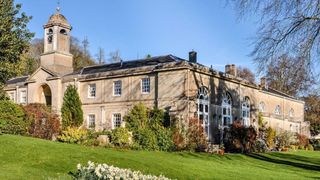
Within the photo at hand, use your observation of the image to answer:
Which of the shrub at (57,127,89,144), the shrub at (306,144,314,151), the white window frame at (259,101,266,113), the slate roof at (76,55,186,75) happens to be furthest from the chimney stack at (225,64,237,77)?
the shrub at (57,127,89,144)

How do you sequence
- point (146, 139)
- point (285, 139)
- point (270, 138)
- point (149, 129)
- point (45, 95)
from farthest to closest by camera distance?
point (45, 95), point (285, 139), point (270, 138), point (149, 129), point (146, 139)

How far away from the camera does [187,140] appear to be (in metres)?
28.9

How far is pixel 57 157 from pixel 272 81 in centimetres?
5565

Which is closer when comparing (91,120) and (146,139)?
(146,139)

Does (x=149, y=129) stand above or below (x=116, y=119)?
below

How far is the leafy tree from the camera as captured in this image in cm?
2120

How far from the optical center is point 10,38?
21.4m

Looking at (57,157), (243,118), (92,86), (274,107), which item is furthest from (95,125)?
(274,107)

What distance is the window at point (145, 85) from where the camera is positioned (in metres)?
34.5

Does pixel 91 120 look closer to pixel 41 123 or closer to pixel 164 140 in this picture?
pixel 41 123

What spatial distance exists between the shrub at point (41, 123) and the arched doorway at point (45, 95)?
1153cm

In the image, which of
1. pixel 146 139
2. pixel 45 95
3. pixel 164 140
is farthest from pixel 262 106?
pixel 146 139

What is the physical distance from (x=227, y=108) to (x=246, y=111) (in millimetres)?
4122

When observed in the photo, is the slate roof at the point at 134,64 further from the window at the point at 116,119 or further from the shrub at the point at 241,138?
the shrub at the point at 241,138
